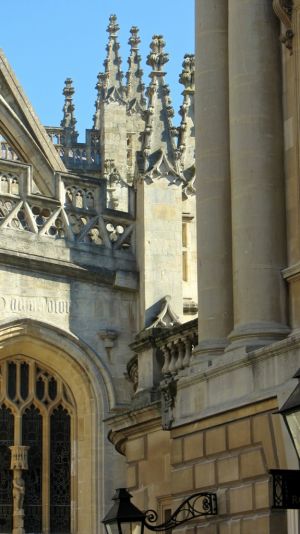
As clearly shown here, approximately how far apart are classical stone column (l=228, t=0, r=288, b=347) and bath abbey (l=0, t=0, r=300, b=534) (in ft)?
0.06

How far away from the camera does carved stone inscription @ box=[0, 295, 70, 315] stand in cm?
2620

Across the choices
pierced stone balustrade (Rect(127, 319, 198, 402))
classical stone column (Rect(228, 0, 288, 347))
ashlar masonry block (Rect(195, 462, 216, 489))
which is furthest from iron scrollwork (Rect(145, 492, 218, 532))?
pierced stone balustrade (Rect(127, 319, 198, 402))

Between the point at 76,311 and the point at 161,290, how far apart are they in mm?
1491

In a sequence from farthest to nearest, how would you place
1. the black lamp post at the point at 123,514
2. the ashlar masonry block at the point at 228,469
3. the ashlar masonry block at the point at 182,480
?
the ashlar masonry block at the point at 182,480
the ashlar masonry block at the point at 228,469
the black lamp post at the point at 123,514

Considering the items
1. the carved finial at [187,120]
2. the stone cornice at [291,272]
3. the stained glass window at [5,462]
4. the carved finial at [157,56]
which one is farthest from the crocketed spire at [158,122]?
the stone cornice at [291,272]

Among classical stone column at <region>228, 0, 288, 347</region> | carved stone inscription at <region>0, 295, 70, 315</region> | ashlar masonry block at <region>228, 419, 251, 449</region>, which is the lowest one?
ashlar masonry block at <region>228, 419, 251, 449</region>

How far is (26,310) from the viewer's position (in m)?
26.3

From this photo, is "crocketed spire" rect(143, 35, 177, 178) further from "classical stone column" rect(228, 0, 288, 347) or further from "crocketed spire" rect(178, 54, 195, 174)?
"classical stone column" rect(228, 0, 288, 347)

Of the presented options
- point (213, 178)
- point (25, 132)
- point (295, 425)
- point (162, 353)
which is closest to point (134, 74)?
point (25, 132)

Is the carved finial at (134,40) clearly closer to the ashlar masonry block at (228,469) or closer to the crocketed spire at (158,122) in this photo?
the crocketed spire at (158,122)

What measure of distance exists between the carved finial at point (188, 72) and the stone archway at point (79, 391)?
6.03 meters

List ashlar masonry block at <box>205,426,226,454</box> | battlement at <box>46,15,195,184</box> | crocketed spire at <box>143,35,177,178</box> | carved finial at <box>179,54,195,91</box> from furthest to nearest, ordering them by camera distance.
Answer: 1. battlement at <box>46,15,195,184</box>
2. carved finial at <box>179,54,195,91</box>
3. crocketed spire at <box>143,35,177,178</box>
4. ashlar masonry block at <box>205,426,226,454</box>

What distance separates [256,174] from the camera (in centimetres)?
1487

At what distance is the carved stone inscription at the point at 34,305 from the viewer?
2620cm
